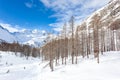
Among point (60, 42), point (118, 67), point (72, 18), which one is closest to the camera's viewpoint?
point (118, 67)

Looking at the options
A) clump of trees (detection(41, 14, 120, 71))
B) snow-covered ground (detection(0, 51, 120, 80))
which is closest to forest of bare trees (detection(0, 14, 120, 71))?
clump of trees (detection(41, 14, 120, 71))

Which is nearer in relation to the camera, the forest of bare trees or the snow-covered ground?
the snow-covered ground

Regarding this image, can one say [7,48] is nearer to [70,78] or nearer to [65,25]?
[65,25]

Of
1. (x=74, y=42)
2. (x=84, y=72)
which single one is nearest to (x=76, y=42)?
(x=74, y=42)

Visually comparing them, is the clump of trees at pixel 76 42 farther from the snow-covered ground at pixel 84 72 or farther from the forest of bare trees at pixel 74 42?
the snow-covered ground at pixel 84 72

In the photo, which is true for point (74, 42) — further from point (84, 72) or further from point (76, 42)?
point (84, 72)

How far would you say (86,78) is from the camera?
3488 centimetres

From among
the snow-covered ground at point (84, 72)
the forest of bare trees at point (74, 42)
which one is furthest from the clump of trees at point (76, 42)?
the snow-covered ground at point (84, 72)

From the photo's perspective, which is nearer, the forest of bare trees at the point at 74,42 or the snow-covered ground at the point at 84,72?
the snow-covered ground at the point at 84,72

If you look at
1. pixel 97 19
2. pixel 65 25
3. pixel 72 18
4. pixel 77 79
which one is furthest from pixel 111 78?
pixel 65 25

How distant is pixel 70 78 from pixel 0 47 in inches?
6144

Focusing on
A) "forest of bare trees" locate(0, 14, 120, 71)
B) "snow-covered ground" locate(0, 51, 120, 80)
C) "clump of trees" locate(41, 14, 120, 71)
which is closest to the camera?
"snow-covered ground" locate(0, 51, 120, 80)

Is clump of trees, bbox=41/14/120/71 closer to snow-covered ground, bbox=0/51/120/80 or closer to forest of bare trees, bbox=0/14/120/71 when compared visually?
forest of bare trees, bbox=0/14/120/71

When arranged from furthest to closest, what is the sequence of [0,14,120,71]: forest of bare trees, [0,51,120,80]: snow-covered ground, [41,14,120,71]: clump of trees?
1. [0,14,120,71]: forest of bare trees
2. [41,14,120,71]: clump of trees
3. [0,51,120,80]: snow-covered ground
